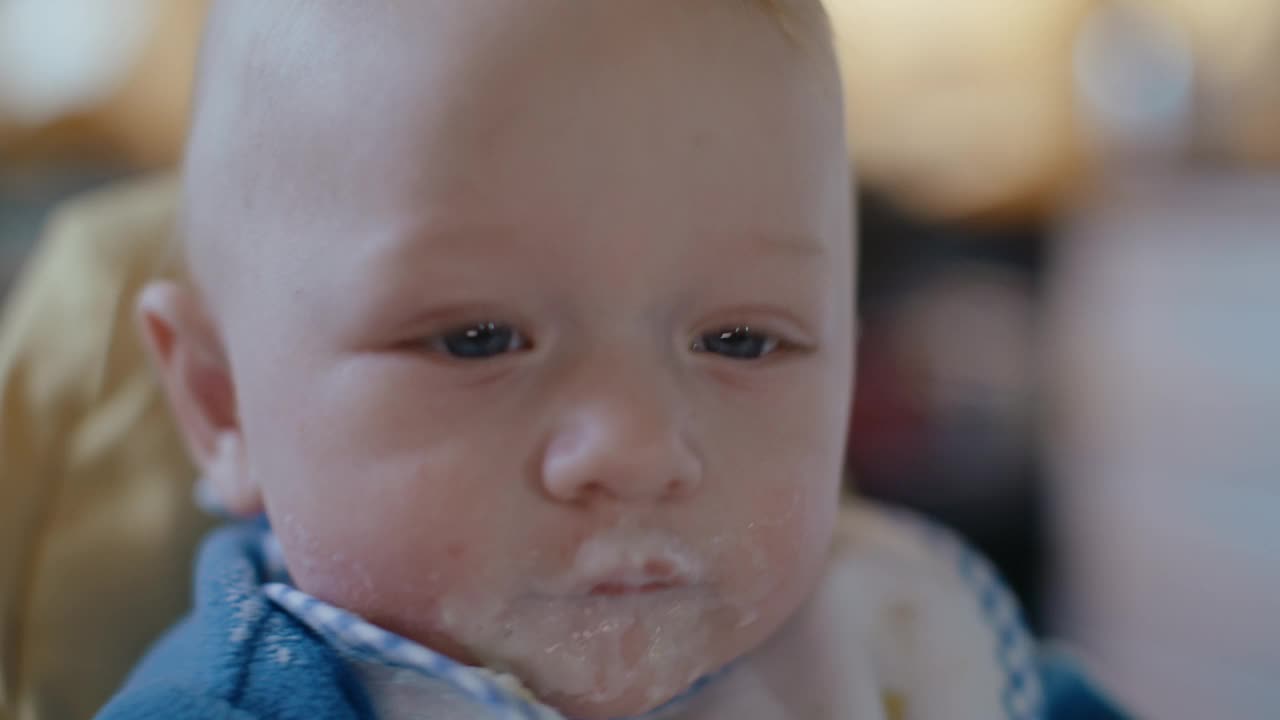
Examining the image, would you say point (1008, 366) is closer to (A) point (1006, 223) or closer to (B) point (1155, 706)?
(A) point (1006, 223)

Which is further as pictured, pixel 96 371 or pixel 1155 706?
pixel 1155 706

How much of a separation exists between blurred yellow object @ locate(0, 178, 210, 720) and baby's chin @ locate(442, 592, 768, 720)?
1.19 ft

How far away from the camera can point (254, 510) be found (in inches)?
23.4

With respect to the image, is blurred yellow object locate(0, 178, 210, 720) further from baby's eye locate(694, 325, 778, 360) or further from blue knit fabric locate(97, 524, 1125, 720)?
baby's eye locate(694, 325, 778, 360)

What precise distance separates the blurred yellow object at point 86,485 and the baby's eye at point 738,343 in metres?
0.45

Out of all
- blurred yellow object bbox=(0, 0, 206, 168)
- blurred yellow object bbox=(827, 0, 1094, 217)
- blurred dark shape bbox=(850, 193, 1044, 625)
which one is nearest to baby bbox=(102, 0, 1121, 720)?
blurred dark shape bbox=(850, 193, 1044, 625)

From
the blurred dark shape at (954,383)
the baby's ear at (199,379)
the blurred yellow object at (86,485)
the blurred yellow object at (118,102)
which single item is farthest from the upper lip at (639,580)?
the blurred yellow object at (118,102)

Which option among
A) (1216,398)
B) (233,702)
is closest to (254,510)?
(233,702)

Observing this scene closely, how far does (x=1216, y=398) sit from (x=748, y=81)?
1.68 m

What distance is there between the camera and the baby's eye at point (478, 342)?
0.48 metres

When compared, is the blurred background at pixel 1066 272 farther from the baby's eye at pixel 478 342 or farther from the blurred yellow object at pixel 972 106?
the baby's eye at pixel 478 342

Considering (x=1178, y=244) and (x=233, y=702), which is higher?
(x=233, y=702)

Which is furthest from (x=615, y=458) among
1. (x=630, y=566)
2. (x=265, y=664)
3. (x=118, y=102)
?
(x=118, y=102)

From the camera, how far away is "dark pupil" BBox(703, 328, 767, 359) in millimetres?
514
